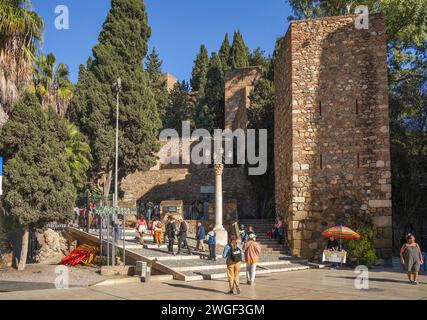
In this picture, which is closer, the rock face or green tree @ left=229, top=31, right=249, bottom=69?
the rock face

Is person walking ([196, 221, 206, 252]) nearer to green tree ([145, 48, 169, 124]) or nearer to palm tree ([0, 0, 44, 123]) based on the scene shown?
palm tree ([0, 0, 44, 123])

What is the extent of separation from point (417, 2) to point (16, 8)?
18270 mm

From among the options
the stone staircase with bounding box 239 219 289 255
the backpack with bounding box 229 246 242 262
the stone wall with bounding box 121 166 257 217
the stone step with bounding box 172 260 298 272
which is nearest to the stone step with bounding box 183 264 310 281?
the stone step with bounding box 172 260 298 272

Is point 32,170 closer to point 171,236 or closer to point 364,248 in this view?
point 171,236

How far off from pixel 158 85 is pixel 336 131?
1451 inches

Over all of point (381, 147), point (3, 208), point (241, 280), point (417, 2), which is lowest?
point (241, 280)

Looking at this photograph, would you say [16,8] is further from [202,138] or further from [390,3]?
[202,138]

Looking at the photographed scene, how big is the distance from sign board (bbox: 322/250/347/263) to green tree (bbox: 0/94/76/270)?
988 cm

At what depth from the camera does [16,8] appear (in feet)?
51.6

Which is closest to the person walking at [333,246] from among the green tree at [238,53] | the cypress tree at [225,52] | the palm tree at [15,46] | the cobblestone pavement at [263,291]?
the cobblestone pavement at [263,291]

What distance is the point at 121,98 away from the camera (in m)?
27.6

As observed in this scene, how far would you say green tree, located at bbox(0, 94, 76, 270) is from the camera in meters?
16.5
